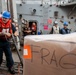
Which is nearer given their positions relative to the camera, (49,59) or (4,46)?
(49,59)

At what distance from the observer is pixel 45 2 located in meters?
10.6

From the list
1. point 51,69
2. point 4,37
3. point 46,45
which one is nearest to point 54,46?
point 46,45

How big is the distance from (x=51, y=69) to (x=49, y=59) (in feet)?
0.27

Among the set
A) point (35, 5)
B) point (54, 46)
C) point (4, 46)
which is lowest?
point (4, 46)

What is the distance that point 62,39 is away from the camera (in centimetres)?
150

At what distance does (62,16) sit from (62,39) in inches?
371

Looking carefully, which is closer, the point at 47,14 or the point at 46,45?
the point at 46,45

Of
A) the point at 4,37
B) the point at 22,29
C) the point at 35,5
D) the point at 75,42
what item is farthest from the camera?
the point at 35,5

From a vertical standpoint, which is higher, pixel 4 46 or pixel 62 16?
pixel 62 16

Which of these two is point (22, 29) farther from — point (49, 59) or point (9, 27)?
point (49, 59)

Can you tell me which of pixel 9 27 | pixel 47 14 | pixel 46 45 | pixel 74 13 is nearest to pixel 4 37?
pixel 9 27

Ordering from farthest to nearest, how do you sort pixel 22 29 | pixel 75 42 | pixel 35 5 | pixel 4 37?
1. pixel 35 5
2. pixel 22 29
3. pixel 4 37
4. pixel 75 42

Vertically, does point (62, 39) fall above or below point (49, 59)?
above

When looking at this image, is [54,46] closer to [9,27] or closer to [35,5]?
[9,27]
